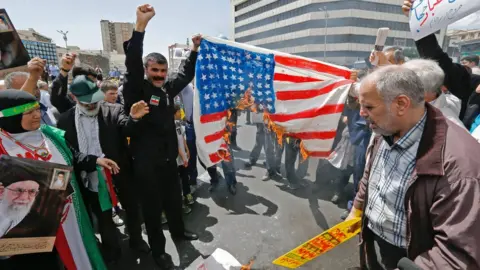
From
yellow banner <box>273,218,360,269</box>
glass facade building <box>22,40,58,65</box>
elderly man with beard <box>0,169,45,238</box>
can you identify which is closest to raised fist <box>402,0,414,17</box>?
yellow banner <box>273,218,360,269</box>

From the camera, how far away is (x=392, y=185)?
4.71 ft

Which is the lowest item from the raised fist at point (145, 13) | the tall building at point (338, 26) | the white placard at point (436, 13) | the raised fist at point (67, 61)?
the raised fist at point (67, 61)

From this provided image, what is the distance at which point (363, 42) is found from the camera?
5272 centimetres

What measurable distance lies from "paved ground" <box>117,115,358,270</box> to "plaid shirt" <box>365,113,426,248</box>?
131 cm

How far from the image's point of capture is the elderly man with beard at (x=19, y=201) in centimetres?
153

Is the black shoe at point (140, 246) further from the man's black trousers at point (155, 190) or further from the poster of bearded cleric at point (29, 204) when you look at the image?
the poster of bearded cleric at point (29, 204)

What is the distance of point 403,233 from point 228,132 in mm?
2234

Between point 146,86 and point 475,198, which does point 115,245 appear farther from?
point 475,198

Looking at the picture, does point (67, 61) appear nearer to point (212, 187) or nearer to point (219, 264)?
point (219, 264)

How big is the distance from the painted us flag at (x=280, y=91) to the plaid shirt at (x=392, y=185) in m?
1.51

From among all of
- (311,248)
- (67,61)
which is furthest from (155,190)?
(67,61)

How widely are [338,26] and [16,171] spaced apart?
60.5 metres

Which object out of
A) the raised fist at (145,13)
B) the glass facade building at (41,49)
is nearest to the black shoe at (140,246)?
the raised fist at (145,13)

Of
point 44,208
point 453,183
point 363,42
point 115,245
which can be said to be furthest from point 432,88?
point 363,42
